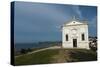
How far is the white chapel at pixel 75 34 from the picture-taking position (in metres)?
4.13

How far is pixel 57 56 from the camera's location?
4043mm

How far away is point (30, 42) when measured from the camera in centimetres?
383

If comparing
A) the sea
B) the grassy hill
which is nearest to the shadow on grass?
the grassy hill

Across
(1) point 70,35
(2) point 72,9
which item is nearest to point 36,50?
(1) point 70,35

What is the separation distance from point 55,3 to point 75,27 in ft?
1.91

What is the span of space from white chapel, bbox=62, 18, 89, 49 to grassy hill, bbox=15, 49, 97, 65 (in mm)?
110

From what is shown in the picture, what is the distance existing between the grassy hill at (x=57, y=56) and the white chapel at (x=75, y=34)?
4.3 inches

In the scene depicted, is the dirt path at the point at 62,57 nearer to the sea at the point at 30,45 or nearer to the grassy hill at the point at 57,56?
the grassy hill at the point at 57,56

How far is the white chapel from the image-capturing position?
4.13 m

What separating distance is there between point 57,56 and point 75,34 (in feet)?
1.76

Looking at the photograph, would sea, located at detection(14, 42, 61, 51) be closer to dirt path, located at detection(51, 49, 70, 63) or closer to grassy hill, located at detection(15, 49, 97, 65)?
grassy hill, located at detection(15, 49, 97, 65)

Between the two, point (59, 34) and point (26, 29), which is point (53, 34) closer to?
point (59, 34)

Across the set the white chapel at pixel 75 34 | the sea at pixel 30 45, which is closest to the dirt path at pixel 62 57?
the white chapel at pixel 75 34

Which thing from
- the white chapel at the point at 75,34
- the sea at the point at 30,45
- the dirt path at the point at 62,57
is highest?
the white chapel at the point at 75,34
